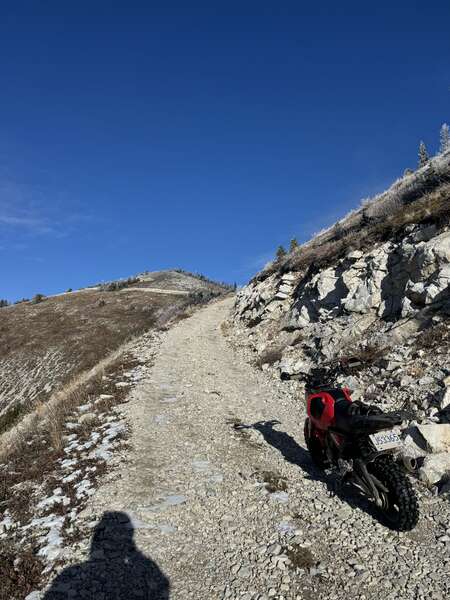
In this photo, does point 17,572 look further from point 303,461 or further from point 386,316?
point 386,316

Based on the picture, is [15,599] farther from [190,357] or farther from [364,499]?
[190,357]

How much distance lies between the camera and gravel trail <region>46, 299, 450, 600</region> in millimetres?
4965

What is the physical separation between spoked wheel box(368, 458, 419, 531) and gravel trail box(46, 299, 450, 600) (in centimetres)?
22

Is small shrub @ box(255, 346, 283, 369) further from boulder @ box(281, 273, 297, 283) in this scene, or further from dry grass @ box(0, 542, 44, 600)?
dry grass @ box(0, 542, 44, 600)

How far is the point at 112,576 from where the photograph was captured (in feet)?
17.0

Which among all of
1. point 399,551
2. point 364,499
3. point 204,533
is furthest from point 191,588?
point 364,499

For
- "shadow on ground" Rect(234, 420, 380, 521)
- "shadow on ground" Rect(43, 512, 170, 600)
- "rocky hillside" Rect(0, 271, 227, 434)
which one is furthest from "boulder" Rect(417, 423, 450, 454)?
"rocky hillside" Rect(0, 271, 227, 434)

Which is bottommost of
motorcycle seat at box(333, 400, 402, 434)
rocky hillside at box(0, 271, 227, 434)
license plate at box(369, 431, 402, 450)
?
license plate at box(369, 431, 402, 450)

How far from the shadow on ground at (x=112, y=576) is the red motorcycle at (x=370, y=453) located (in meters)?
3.11

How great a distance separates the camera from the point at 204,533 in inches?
242

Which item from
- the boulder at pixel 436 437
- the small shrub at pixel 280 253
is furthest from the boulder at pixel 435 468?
the small shrub at pixel 280 253

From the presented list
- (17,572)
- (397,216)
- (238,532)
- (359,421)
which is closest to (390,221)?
(397,216)

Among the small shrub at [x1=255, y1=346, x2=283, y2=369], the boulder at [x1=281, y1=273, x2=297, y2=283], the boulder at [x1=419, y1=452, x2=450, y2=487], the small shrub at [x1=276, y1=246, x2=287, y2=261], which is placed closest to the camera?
the boulder at [x1=419, y1=452, x2=450, y2=487]

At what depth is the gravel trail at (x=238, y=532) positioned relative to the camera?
4.96 metres
